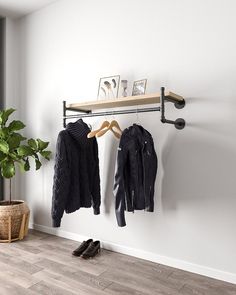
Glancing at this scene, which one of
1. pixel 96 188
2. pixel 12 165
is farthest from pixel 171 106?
pixel 12 165

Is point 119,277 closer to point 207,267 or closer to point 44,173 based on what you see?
point 207,267

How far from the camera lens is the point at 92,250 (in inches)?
99.0

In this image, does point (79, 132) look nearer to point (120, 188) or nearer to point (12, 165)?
point (120, 188)

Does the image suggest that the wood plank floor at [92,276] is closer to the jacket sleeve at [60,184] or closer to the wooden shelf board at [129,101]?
the jacket sleeve at [60,184]

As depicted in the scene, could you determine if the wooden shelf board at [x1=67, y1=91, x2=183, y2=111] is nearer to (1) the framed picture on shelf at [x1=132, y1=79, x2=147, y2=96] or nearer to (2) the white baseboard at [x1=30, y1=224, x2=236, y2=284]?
(1) the framed picture on shelf at [x1=132, y1=79, x2=147, y2=96]

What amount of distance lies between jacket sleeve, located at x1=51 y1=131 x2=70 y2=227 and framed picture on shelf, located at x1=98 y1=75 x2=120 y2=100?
0.59 metres

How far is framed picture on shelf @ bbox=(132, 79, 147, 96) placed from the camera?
2.38 metres

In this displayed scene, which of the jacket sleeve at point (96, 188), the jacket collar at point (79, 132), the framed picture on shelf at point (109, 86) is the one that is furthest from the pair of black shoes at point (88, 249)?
the framed picture on shelf at point (109, 86)

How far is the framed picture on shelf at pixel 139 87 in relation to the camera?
2.38 metres

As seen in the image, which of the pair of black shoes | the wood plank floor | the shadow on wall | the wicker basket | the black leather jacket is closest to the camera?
the wood plank floor

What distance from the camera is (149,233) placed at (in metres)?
2.43

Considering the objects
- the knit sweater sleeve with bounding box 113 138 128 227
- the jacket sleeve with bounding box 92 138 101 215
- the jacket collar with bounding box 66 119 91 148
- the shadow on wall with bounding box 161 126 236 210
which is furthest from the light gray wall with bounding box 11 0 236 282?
the knit sweater sleeve with bounding box 113 138 128 227

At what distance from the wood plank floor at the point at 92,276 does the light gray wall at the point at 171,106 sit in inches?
5.2

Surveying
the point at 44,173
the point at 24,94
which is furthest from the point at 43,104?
the point at 44,173
